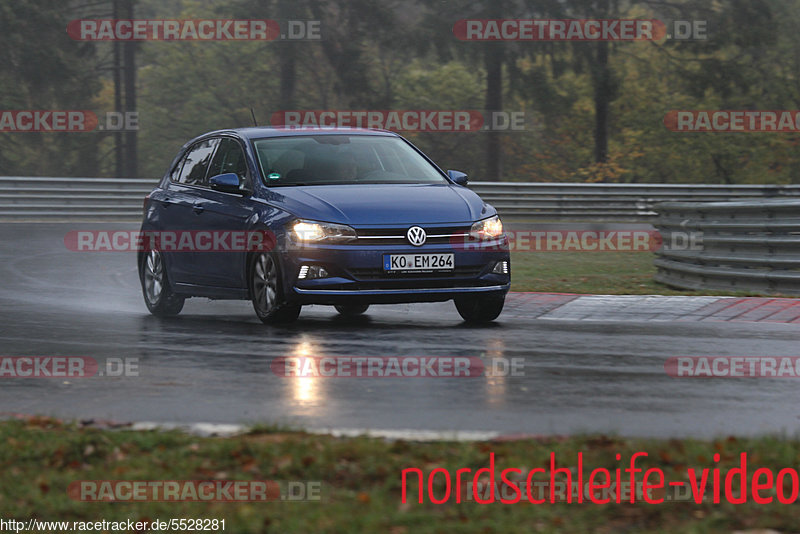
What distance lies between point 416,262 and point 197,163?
3.28 meters

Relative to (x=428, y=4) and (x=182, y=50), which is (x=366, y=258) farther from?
(x=182, y=50)

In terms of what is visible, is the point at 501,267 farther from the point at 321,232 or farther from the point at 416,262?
the point at 321,232

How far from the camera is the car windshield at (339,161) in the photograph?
37.1 ft

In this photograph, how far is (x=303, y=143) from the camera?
38.7 ft

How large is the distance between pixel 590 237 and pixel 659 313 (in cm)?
1319

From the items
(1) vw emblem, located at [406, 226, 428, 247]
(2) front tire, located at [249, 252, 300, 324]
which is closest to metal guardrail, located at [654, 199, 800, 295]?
(1) vw emblem, located at [406, 226, 428, 247]

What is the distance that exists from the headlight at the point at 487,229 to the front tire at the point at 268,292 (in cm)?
158

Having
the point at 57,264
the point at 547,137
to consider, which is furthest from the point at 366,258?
the point at 547,137

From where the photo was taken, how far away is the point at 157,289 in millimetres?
12875

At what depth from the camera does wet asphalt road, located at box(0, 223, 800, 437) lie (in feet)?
22.1

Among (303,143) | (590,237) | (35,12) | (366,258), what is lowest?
(590,237)

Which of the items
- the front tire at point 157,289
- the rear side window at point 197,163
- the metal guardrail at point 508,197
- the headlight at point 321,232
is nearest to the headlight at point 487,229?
the headlight at point 321,232

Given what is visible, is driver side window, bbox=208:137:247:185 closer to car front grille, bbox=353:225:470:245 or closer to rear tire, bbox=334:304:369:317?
car front grille, bbox=353:225:470:245

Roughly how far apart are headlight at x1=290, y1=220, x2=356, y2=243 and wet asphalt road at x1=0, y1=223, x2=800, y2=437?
775 millimetres
